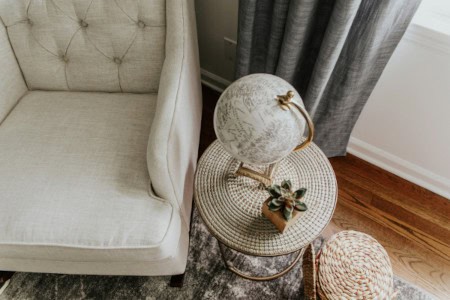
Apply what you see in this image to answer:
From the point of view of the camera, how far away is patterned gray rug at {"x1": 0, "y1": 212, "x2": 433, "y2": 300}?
1029mm

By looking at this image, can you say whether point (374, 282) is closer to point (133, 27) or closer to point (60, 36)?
point (133, 27)

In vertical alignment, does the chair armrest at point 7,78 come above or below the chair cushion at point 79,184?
above

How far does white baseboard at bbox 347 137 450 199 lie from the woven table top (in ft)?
1.52

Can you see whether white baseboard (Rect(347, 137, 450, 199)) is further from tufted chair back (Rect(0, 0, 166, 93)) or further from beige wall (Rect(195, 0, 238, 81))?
tufted chair back (Rect(0, 0, 166, 93))

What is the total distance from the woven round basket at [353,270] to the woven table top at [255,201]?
17 cm

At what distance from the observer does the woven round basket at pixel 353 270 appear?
861mm

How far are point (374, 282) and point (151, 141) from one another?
66cm

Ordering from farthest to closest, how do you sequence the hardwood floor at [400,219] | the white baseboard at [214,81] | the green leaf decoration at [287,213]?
the white baseboard at [214,81] → the hardwood floor at [400,219] → the green leaf decoration at [287,213]

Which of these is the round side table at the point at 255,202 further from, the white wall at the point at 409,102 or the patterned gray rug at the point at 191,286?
the white wall at the point at 409,102

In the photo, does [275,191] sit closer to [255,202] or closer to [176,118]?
[255,202]

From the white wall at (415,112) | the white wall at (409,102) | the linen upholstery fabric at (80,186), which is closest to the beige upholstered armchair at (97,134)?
the linen upholstery fabric at (80,186)

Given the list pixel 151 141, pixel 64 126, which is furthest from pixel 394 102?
pixel 64 126

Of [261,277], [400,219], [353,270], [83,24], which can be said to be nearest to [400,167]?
[400,219]

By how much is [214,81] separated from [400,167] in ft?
2.71
